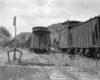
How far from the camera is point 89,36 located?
12.8 m

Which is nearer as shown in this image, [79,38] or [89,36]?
[89,36]

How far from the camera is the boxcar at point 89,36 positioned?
1154 centimetres

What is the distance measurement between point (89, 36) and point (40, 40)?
10.7m

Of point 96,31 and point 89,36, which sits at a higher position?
point 96,31

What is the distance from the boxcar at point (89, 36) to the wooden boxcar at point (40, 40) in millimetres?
6554

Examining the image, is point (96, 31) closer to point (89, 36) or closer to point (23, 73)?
point (89, 36)

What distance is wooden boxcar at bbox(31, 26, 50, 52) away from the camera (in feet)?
72.3

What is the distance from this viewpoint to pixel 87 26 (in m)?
13.1

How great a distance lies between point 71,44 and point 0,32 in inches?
2267

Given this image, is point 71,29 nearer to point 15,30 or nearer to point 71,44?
point 71,44

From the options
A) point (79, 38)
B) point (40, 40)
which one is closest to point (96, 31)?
point (79, 38)

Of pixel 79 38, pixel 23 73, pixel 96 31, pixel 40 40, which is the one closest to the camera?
pixel 23 73

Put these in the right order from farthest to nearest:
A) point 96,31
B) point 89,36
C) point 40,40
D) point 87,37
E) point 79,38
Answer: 1. point 40,40
2. point 79,38
3. point 87,37
4. point 89,36
5. point 96,31

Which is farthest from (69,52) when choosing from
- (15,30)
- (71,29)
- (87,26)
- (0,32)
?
(0,32)
